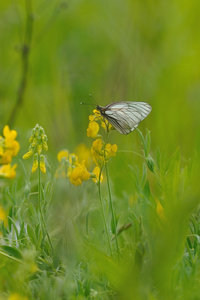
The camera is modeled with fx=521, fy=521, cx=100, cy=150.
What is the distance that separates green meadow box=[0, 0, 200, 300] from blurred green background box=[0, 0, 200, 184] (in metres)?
0.01

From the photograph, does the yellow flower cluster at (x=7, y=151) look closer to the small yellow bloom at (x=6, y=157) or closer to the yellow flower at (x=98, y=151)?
the small yellow bloom at (x=6, y=157)

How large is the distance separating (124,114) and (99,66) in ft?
9.56

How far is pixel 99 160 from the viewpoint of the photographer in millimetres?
1163

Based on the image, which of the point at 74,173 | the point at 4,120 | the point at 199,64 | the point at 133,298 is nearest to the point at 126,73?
the point at 199,64

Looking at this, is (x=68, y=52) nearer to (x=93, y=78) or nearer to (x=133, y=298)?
(x=93, y=78)

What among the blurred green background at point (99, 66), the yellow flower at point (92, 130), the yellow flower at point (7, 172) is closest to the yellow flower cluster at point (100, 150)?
the yellow flower at point (92, 130)

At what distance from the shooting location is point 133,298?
608 mm

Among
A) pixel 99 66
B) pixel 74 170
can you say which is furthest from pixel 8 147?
pixel 99 66

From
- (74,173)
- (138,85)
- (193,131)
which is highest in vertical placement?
(138,85)

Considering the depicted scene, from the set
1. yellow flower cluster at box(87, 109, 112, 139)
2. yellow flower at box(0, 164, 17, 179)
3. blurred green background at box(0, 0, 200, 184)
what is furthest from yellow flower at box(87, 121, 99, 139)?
blurred green background at box(0, 0, 200, 184)

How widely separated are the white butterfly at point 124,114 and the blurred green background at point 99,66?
505mm

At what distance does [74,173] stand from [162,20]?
8.36ft

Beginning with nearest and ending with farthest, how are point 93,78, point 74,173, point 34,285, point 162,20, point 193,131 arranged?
point 34,285 → point 74,173 → point 193,131 → point 162,20 → point 93,78

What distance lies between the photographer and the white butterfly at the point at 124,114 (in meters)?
1.22
